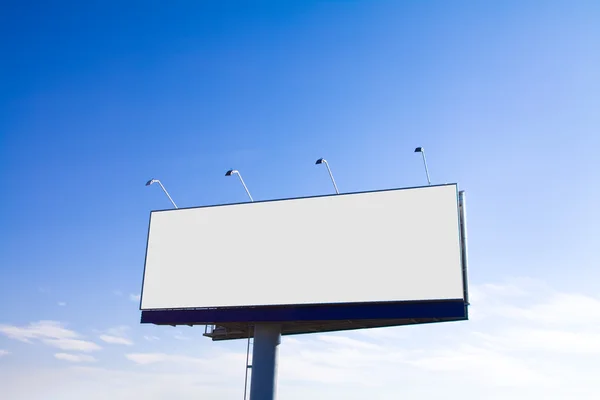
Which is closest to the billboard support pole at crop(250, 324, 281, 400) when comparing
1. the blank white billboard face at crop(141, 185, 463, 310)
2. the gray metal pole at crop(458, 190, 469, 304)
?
the blank white billboard face at crop(141, 185, 463, 310)

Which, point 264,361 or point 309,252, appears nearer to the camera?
point 264,361

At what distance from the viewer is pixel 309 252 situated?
23.2 meters

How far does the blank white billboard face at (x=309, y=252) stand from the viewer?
21.4 meters

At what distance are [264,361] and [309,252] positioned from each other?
4431mm

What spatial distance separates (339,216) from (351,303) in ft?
11.3

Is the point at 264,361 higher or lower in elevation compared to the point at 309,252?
lower

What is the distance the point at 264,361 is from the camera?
22.5 m

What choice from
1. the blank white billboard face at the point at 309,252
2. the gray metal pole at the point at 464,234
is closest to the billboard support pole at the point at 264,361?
the blank white billboard face at the point at 309,252

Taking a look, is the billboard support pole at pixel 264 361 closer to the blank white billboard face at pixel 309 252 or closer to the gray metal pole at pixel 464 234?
the blank white billboard face at pixel 309 252

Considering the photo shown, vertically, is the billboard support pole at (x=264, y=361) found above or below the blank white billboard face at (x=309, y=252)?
below

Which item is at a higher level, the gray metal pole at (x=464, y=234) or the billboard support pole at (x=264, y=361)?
the gray metal pole at (x=464, y=234)

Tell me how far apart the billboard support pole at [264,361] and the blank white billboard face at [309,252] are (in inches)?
43.7

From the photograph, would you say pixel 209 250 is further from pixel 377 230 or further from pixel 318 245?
pixel 377 230

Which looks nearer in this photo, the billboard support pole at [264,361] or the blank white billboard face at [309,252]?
the blank white billboard face at [309,252]
